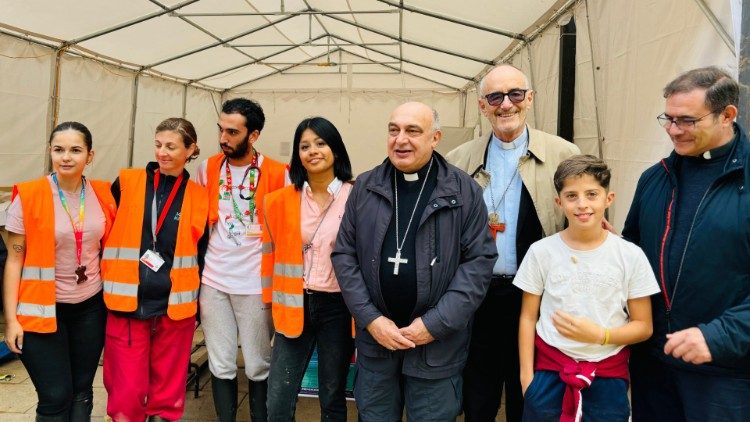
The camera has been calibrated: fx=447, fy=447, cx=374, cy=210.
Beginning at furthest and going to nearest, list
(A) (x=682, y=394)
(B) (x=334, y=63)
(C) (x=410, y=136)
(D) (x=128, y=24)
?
(B) (x=334, y=63) → (D) (x=128, y=24) → (C) (x=410, y=136) → (A) (x=682, y=394)

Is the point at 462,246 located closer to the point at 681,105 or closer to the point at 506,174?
the point at 506,174

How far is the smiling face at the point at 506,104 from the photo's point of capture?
1.81 metres

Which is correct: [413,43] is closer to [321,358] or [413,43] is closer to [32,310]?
[321,358]

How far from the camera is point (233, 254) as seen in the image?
7.14 feet

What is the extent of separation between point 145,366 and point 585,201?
81.2 inches

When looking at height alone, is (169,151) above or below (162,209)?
above

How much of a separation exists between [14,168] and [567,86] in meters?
5.92

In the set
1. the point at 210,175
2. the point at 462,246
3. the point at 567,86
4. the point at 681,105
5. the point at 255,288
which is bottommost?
the point at 255,288

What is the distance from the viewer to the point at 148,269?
2.08 m

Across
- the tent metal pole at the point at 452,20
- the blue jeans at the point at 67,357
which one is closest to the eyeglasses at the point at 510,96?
the blue jeans at the point at 67,357

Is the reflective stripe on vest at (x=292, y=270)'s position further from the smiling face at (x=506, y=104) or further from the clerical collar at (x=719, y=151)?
the clerical collar at (x=719, y=151)

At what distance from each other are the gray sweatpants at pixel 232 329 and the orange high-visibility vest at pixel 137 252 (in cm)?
9

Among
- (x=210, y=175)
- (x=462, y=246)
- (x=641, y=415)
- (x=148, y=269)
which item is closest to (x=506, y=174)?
(x=462, y=246)

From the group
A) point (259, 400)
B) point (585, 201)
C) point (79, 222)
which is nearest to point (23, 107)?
point (79, 222)
